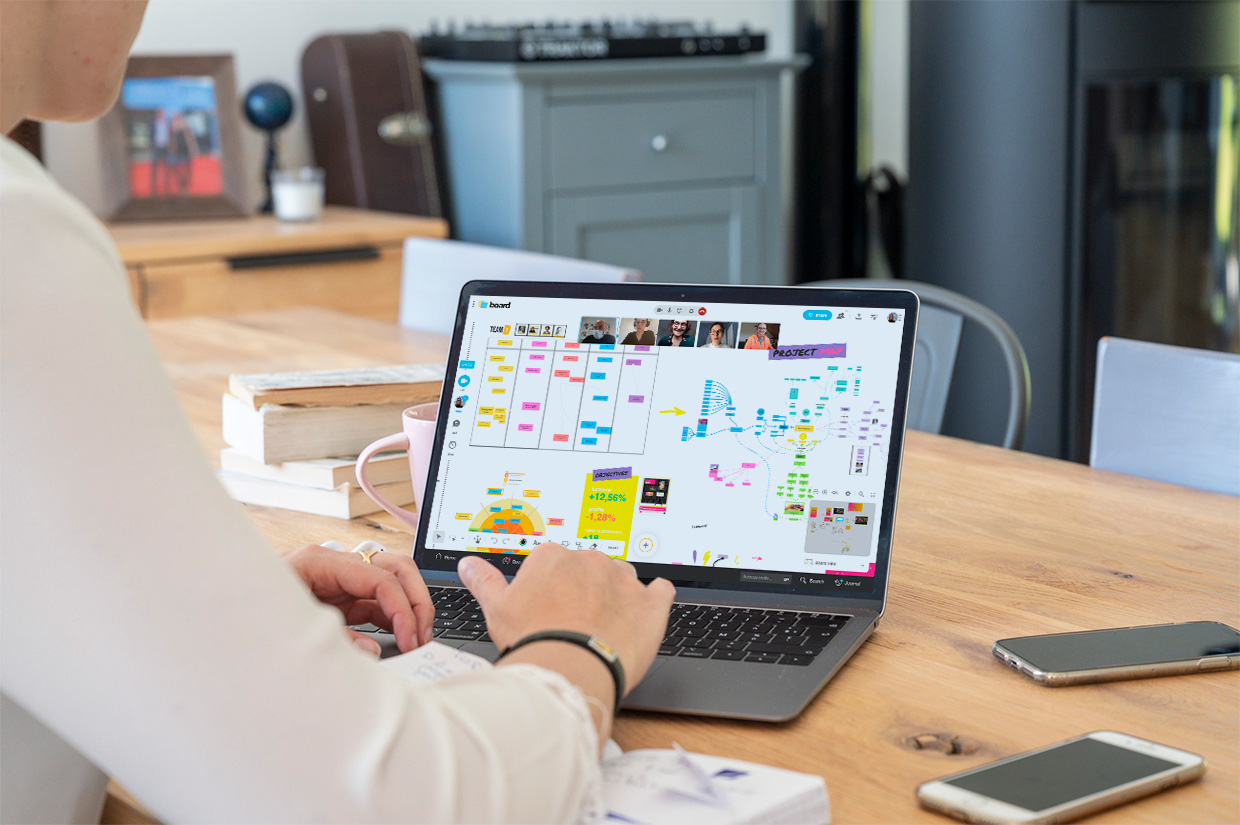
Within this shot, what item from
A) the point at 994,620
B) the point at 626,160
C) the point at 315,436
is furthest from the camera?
the point at 626,160

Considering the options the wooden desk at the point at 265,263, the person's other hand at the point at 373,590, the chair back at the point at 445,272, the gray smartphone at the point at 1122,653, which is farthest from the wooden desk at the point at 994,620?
the wooden desk at the point at 265,263

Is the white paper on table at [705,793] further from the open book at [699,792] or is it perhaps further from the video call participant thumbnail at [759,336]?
the video call participant thumbnail at [759,336]

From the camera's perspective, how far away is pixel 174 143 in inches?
129

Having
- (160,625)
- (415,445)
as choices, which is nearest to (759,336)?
(415,445)

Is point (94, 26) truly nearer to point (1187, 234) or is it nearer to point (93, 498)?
point (93, 498)

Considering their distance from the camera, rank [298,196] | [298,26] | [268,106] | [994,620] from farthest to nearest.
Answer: [298,26], [268,106], [298,196], [994,620]

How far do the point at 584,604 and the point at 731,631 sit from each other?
6.5 inches

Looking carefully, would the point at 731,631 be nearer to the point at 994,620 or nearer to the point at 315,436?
the point at 994,620

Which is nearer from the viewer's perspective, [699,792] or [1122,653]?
[699,792]

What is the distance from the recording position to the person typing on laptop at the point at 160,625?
20.5 inches

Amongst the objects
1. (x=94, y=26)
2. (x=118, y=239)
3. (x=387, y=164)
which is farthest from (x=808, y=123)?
(x=94, y=26)

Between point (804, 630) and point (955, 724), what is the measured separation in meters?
0.13

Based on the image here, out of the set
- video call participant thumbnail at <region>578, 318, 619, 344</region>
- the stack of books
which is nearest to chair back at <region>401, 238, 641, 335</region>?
the stack of books

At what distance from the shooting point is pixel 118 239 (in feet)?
9.78
